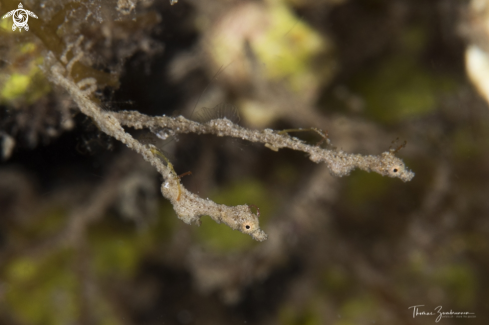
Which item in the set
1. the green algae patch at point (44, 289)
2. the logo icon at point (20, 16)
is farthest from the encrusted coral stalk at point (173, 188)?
the green algae patch at point (44, 289)

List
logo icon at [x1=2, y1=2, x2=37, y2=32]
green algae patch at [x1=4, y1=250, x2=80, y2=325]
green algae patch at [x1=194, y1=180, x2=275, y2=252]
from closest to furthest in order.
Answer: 1. logo icon at [x1=2, y1=2, x2=37, y2=32]
2. green algae patch at [x1=4, y1=250, x2=80, y2=325]
3. green algae patch at [x1=194, y1=180, x2=275, y2=252]

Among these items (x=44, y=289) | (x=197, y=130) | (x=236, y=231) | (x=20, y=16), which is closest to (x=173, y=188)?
(x=197, y=130)

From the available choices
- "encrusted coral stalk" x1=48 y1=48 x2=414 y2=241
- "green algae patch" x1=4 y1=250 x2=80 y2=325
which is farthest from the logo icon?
"green algae patch" x1=4 y1=250 x2=80 y2=325

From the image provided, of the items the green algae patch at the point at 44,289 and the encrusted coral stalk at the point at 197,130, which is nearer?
the encrusted coral stalk at the point at 197,130

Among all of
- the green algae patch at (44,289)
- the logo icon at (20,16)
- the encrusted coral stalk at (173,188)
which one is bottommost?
the green algae patch at (44,289)

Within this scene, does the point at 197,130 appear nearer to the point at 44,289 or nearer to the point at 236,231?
the point at 236,231

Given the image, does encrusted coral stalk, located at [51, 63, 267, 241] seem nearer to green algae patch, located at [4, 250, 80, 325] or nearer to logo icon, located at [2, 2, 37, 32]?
logo icon, located at [2, 2, 37, 32]

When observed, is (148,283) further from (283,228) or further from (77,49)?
(77,49)

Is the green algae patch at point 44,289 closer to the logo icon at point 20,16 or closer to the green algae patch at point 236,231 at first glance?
the green algae patch at point 236,231
